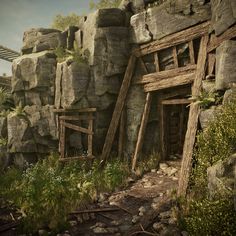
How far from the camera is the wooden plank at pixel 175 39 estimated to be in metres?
9.08

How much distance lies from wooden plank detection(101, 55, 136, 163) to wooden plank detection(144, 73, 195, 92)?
93 cm

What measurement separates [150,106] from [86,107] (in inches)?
109

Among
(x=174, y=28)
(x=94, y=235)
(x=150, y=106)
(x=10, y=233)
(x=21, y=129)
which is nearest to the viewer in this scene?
(x=94, y=235)

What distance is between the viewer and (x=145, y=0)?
437 inches

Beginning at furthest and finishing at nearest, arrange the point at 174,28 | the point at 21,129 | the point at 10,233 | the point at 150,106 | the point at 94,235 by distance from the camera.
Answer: the point at 21,129 → the point at 150,106 → the point at 174,28 → the point at 10,233 → the point at 94,235

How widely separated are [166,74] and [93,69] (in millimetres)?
3257

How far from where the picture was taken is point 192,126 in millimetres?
8234

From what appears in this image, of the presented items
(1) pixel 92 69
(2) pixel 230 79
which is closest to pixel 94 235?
(2) pixel 230 79

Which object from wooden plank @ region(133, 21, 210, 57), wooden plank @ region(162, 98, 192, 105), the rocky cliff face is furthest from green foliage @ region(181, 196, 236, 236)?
wooden plank @ region(133, 21, 210, 57)

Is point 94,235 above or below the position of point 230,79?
below

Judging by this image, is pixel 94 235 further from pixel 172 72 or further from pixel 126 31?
pixel 126 31

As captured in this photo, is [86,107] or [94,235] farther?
[86,107]

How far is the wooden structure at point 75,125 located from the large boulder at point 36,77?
1.55 metres

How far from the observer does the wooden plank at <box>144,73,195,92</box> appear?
30.6ft
